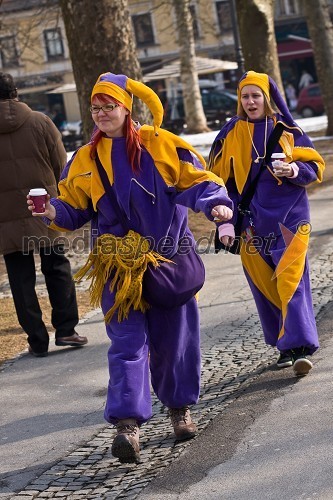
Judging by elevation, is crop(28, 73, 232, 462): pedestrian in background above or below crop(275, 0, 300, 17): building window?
below

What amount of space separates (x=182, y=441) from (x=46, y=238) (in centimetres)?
278

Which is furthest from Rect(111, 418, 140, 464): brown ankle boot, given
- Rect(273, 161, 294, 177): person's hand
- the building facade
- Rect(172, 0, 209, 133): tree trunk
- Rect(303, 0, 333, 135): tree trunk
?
the building facade

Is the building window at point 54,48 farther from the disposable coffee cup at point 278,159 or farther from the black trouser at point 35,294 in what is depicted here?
the disposable coffee cup at point 278,159

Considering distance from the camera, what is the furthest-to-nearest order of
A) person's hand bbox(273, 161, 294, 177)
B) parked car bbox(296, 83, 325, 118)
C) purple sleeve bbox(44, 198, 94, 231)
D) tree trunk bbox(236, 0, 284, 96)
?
1. parked car bbox(296, 83, 325, 118)
2. tree trunk bbox(236, 0, 284, 96)
3. person's hand bbox(273, 161, 294, 177)
4. purple sleeve bbox(44, 198, 94, 231)

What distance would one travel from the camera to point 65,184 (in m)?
5.82

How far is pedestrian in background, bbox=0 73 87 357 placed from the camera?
8031 mm

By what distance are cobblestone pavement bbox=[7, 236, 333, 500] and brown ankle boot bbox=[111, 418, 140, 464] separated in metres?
0.07

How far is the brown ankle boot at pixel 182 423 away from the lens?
18.9 feet

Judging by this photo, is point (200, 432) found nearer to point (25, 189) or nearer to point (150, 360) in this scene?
point (150, 360)

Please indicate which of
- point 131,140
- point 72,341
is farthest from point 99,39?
point 131,140

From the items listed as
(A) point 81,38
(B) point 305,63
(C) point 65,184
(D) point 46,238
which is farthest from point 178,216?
(B) point 305,63

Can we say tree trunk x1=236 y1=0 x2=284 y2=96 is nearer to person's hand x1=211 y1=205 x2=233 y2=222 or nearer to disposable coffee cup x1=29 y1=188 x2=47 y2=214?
disposable coffee cup x1=29 y1=188 x2=47 y2=214

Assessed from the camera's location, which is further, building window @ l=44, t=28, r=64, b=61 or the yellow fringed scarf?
building window @ l=44, t=28, r=64, b=61

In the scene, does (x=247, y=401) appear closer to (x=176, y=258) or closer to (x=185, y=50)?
(x=176, y=258)
